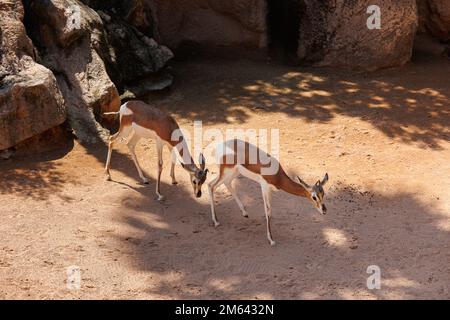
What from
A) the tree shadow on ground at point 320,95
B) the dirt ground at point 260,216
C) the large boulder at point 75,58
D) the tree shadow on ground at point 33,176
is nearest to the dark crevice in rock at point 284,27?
the tree shadow on ground at point 320,95

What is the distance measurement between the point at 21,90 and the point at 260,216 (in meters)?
4.14

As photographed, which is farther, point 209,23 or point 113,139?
point 209,23

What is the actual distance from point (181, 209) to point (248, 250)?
54.6 inches

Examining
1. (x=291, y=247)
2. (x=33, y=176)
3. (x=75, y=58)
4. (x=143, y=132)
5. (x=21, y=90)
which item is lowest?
(x=291, y=247)

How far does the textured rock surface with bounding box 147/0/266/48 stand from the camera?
14625 millimetres

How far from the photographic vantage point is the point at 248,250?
8250 millimetres

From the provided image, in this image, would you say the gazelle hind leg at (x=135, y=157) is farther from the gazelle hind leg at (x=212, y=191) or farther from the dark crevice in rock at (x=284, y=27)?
the dark crevice in rock at (x=284, y=27)

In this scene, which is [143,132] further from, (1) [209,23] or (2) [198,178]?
(1) [209,23]

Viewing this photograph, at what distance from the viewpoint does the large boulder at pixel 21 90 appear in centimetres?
1022

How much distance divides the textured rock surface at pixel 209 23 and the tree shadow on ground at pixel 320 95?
1.90 feet

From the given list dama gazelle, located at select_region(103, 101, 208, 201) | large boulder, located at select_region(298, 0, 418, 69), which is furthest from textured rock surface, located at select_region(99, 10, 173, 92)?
large boulder, located at select_region(298, 0, 418, 69)

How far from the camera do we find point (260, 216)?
9062mm

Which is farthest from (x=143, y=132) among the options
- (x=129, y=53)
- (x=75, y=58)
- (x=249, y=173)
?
(x=129, y=53)

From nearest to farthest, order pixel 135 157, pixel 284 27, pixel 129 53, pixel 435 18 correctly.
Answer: pixel 135 157 < pixel 129 53 < pixel 284 27 < pixel 435 18
